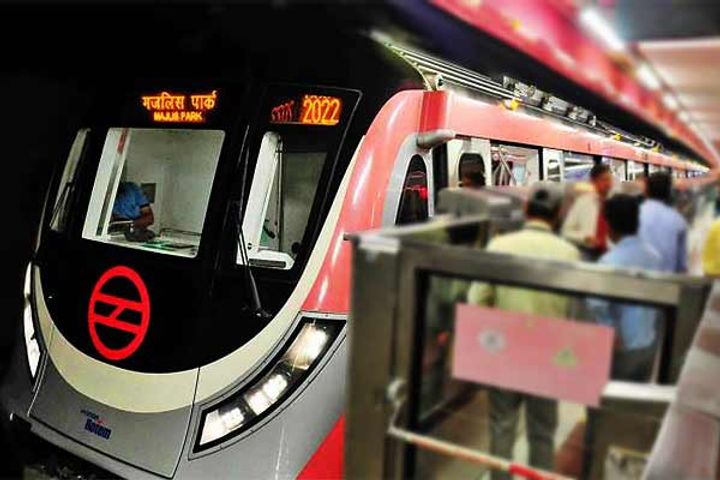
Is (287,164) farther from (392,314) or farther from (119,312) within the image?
(392,314)

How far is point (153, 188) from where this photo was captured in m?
4.19

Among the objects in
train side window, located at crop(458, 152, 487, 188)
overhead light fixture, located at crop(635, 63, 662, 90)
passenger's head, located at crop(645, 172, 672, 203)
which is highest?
overhead light fixture, located at crop(635, 63, 662, 90)

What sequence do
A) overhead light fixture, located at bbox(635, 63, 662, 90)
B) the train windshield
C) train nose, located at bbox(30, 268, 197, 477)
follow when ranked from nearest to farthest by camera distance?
overhead light fixture, located at bbox(635, 63, 662, 90)
train nose, located at bbox(30, 268, 197, 477)
the train windshield

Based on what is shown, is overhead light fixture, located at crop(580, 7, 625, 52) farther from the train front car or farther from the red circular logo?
the red circular logo

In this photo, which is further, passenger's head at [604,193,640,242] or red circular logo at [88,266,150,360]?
red circular logo at [88,266,150,360]

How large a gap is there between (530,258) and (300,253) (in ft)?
5.49

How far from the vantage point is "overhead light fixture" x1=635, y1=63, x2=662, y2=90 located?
1861 mm

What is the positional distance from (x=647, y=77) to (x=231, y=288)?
2.04m

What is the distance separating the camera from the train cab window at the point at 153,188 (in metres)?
3.84

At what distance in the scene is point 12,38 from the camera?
2705mm

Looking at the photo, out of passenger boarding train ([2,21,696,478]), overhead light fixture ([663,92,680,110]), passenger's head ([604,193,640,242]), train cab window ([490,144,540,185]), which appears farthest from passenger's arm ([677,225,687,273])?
train cab window ([490,144,540,185])

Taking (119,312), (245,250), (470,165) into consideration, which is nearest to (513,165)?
(470,165)

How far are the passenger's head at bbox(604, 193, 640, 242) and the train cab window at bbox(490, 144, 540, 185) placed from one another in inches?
107

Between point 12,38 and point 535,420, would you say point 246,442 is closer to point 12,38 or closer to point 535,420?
point 535,420
